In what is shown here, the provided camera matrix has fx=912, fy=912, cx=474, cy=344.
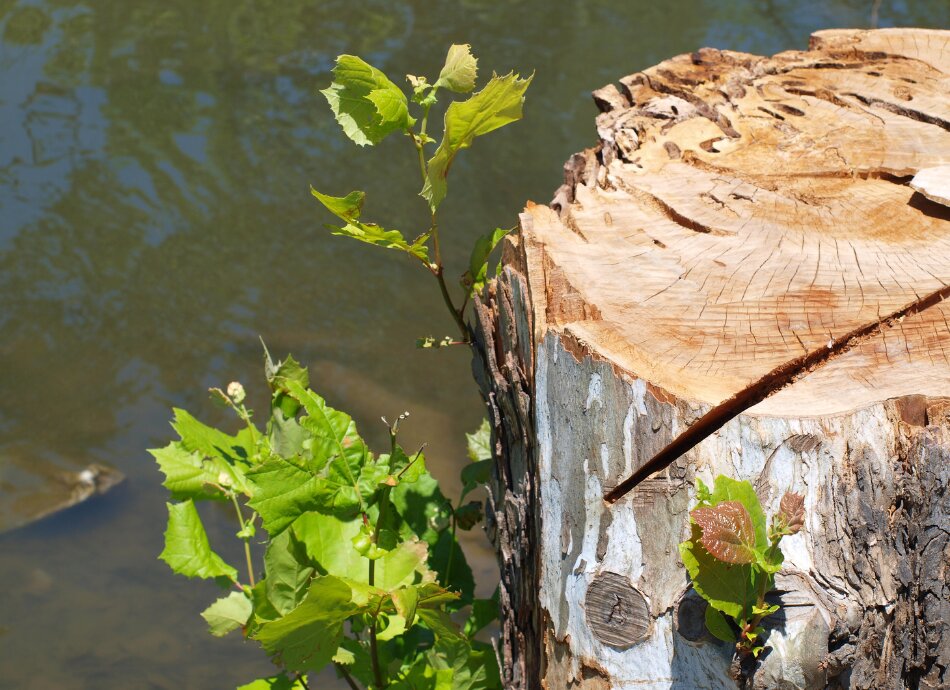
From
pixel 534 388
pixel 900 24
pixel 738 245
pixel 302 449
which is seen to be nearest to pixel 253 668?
pixel 302 449

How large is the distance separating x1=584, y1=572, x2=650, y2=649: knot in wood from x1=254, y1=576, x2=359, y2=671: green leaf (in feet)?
1.05

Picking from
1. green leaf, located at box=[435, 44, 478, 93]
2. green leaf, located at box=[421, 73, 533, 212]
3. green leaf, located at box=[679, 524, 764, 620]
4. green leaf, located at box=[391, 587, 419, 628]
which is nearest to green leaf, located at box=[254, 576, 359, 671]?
green leaf, located at box=[391, 587, 419, 628]

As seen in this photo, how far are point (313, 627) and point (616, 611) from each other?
408 mm

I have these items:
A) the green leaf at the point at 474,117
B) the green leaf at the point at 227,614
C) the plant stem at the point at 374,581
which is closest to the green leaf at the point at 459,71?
the green leaf at the point at 474,117

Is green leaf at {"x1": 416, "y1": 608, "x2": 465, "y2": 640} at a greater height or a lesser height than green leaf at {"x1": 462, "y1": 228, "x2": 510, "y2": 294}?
lesser

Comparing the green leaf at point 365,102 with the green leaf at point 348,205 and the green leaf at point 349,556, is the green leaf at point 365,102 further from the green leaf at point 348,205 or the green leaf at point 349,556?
the green leaf at point 349,556

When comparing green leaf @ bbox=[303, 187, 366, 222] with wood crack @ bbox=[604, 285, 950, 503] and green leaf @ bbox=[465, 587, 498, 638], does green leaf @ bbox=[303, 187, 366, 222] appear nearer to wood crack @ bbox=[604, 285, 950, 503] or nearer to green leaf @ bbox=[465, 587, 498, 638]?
wood crack @ bbox=[604, 285, 950, 503]

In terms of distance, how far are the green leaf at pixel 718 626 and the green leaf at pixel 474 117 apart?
2.19ft

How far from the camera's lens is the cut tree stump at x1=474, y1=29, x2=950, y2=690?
3.20ft

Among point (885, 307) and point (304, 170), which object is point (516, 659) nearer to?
point (885, 307)

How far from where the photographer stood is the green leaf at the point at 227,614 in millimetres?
1408

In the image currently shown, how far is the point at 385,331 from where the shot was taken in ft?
9.78

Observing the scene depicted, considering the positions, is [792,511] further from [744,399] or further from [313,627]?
[313,627]

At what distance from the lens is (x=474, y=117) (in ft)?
4.11
